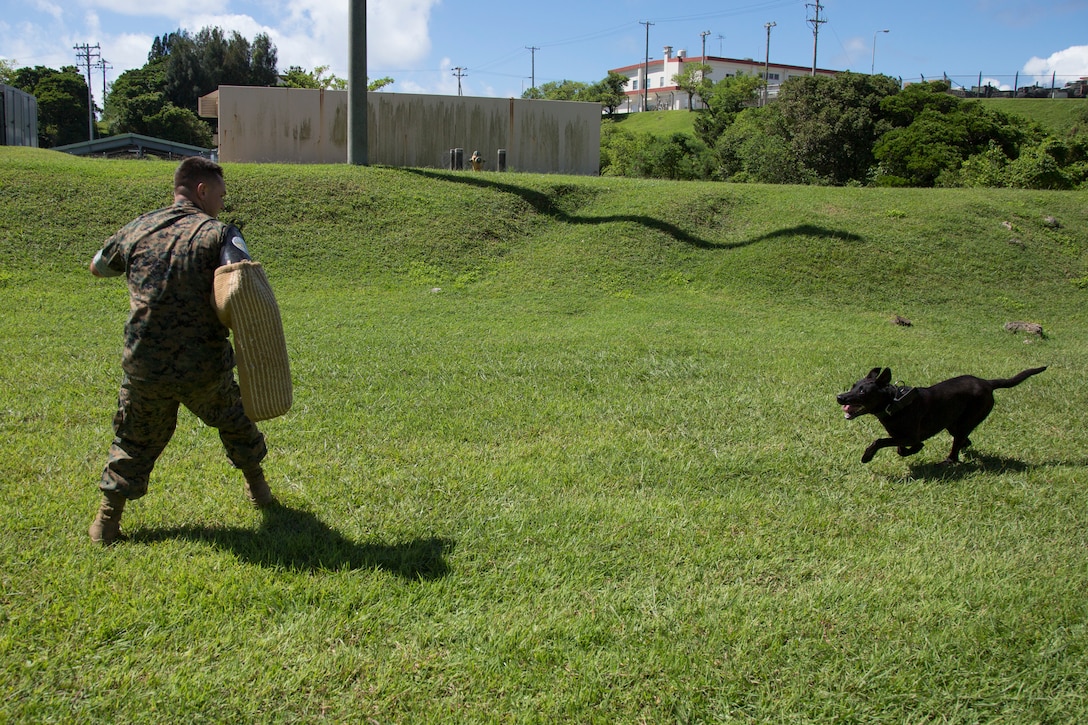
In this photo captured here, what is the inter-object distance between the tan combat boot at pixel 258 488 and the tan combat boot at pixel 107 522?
581mm

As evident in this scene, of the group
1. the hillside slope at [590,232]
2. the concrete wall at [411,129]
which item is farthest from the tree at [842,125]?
the hillside slope at [590,232]

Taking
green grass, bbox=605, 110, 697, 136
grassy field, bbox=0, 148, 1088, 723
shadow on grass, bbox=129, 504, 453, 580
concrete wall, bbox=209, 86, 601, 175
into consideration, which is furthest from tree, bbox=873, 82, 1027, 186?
green grass, bbox=605, 110, 697, 136

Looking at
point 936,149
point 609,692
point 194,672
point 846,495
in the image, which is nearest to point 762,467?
point 846,495

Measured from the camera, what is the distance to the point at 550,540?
376cm

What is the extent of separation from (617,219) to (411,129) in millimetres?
9610

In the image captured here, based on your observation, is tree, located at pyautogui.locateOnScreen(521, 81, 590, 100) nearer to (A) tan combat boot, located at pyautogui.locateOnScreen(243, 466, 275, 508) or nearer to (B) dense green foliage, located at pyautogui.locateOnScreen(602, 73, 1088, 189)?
(B) dense green foliage, located at pyautogui.locateOnScreen(602, 73, 1088, 189)

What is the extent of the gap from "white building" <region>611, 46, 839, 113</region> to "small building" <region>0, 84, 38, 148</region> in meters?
63.1

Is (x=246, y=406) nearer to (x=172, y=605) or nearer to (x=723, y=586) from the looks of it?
(x=172, y=605)

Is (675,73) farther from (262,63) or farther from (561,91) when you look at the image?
(262,63)

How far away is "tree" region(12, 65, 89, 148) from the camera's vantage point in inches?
2408

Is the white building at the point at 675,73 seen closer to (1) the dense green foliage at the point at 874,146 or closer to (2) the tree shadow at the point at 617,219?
(1) the dense green foliage at the point at 874,146

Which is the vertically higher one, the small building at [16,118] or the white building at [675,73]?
the white building at [675,73]

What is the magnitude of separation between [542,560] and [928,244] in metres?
13.6

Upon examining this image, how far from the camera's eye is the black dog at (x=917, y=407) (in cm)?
462
